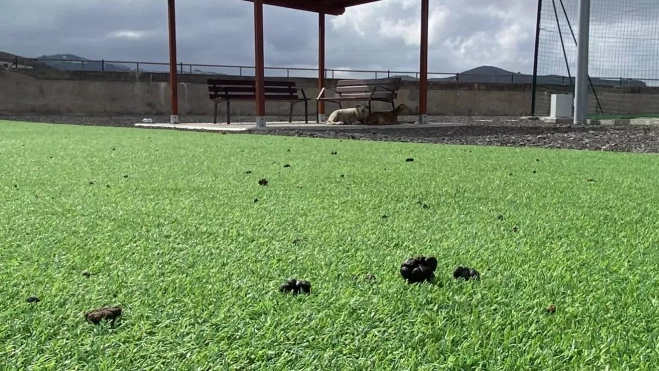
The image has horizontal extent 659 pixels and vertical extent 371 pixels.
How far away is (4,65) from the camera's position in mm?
17094

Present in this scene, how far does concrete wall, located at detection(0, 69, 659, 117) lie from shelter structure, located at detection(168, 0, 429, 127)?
17.8ft

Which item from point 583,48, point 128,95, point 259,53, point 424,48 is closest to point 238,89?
point 259,53

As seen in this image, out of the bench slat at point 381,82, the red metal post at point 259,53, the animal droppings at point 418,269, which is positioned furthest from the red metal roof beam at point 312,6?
the animal droppings at point 418,269

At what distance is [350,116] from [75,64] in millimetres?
12889

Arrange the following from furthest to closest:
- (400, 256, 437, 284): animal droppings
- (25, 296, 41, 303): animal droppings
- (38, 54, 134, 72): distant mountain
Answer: (38, 54, 134, 72): distant mountain
(400, 256, 437, 284): animal droppings
(25, 296, 41, 303): animal droppings

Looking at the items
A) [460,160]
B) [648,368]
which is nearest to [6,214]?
[648,368]

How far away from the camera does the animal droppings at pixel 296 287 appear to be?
1135 mm

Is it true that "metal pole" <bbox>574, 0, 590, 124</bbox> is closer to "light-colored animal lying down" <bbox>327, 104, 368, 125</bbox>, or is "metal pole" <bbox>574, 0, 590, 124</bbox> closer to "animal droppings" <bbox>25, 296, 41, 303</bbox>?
"light-colored animal lying down" <bbox>327, 104, 368, 125</bbox>

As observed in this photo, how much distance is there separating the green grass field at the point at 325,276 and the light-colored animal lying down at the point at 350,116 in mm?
7998

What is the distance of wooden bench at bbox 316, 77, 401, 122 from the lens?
1045 centimetres

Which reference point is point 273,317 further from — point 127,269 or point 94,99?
point 94,99

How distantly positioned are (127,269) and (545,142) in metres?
6.06

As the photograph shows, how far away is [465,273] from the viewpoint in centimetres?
124

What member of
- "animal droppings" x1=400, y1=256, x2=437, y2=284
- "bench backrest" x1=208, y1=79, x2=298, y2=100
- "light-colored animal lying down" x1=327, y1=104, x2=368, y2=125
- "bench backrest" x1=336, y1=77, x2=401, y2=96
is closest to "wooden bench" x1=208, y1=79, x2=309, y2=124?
"bench backrest" x1=208, y1=79, x2=298, y2=100
